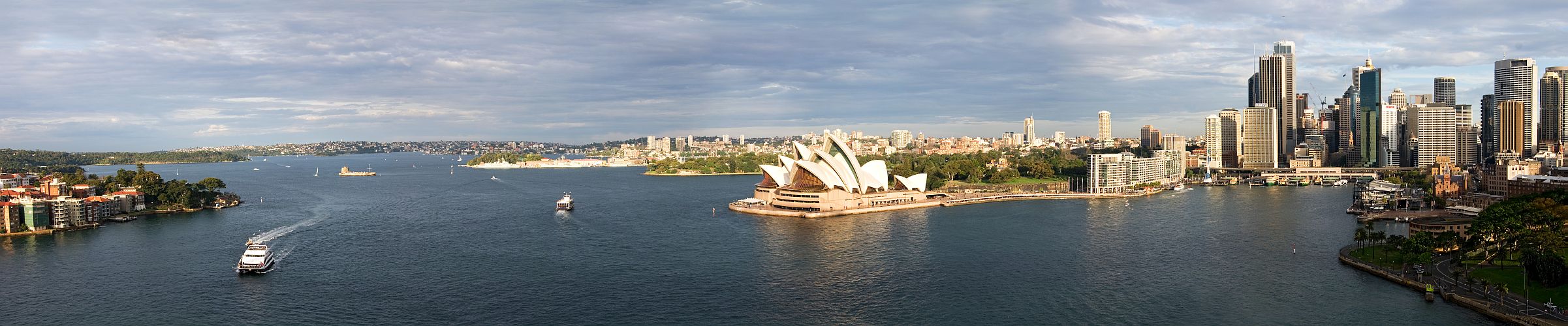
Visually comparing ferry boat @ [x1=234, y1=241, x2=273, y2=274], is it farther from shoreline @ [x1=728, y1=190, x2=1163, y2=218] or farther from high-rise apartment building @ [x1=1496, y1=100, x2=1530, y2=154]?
high-rise apartment building @ [x1=1496, y1=100, x2=1530, y2=154]

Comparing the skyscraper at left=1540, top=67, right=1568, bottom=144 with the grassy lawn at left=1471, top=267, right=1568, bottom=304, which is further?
the skyscraper at left=1540, top=67, right=1568, bottom=144

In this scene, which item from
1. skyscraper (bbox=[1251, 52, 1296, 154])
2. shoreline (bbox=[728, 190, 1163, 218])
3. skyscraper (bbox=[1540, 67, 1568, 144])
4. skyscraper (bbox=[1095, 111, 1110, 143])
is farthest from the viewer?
skyscraper (bbox=[1095, 111, 1110, 143])

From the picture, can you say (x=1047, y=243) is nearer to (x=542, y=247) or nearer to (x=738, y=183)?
(x=542, y=247)

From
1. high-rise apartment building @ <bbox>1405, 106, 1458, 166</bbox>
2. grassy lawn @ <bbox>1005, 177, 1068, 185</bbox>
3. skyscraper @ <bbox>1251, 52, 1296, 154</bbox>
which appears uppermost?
skyscraper @ <bbox>1251, 52, 1296, 154</bbox>

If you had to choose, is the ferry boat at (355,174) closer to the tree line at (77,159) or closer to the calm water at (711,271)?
the tree line at (77,159)

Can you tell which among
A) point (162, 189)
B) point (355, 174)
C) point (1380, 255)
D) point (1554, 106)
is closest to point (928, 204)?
point (1380, 255)

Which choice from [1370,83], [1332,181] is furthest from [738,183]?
[1370,83]

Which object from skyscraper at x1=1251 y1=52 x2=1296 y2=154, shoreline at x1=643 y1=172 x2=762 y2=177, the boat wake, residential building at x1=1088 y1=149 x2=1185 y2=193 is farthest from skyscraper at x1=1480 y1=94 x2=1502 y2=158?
the boat wake
